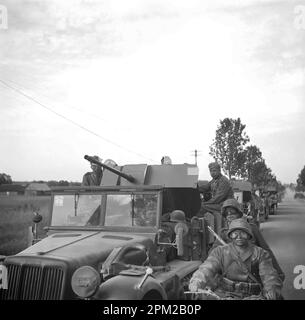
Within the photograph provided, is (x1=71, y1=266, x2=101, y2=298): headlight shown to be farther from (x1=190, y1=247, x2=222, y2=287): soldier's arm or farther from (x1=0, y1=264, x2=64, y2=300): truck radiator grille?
(x1=190, y1=247, x2=222, y2=287): soldier's arm

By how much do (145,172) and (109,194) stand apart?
1.44 metres

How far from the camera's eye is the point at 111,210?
215 inches

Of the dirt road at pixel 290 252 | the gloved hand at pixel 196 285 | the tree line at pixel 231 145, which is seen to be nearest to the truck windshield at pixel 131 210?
the gloved hand at pixel 196 285

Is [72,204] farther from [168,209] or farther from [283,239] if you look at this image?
[283,239]

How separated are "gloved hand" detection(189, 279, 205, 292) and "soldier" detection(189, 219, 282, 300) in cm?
15

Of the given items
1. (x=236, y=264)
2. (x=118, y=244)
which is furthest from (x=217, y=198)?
(x=236, y=264)

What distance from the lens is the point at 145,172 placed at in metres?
6.86

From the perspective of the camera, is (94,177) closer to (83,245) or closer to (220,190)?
(220,190)

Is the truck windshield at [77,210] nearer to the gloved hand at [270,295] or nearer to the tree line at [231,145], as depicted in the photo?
the gloved hand at [270,295]

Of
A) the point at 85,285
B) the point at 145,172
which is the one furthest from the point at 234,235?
the point at 145,172

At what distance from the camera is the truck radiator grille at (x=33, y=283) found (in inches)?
158

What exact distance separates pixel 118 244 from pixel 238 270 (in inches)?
54.1

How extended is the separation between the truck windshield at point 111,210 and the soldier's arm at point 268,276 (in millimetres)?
1590
